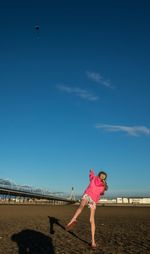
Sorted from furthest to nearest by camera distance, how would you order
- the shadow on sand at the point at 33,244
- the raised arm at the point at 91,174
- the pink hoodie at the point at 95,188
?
the raised arm at the point at 91,174
the pink hoodie at the point at 95,188
the shadow on sand at the point at 33,244

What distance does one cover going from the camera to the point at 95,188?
9922 millimetres

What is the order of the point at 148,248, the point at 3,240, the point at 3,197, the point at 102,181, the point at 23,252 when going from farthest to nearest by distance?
the point at 3,197
the point at 3,240
the point at 102,181
the point at 148,248
the point at 23,252

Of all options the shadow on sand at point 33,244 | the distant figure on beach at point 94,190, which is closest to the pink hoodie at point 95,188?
the distant figure on beach at point 94,190

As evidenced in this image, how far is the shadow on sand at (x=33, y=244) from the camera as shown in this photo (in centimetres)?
870

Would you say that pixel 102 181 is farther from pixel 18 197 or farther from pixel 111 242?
pixel 18 197

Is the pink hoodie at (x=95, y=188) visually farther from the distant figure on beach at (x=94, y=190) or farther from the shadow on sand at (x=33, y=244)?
the shadow on sand at (x=33, y=244)

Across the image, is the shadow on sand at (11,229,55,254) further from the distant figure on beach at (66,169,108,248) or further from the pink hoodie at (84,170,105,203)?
the pink hoodie at (84,170,105,203)

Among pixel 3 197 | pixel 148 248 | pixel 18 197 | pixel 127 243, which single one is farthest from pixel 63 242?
pixel 18 197

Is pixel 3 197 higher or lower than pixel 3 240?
higher

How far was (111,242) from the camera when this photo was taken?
10531mm

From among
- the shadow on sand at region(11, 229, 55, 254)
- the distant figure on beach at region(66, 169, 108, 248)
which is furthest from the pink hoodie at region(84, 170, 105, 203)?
the shadow on sand at region(11, 229, 55, 254)

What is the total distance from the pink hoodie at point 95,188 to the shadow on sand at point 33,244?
1.50 metres

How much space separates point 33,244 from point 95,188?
76.4 inches

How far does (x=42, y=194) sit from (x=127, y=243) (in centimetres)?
7995
